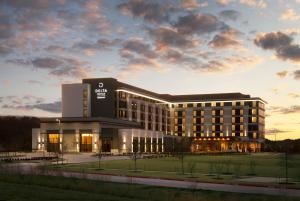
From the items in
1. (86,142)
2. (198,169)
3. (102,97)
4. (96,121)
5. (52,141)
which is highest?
(102,97)

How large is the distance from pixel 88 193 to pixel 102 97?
10705 cm

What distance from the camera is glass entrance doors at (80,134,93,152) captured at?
111 meters

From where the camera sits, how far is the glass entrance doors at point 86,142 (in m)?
111

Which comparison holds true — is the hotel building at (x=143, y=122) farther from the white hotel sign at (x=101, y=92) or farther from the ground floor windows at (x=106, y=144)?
the white hotel sign at (x=101, y=92)

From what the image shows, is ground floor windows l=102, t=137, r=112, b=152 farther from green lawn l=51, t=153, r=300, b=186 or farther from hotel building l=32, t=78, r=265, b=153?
green lawn l=51, t=153, r=300, b=186

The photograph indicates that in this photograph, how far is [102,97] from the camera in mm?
130375

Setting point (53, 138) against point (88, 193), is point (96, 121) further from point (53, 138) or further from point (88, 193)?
point (88, 193)

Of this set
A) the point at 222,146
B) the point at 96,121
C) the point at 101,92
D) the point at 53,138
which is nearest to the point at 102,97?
the point at 101,92

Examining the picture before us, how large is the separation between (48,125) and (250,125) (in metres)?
89.1

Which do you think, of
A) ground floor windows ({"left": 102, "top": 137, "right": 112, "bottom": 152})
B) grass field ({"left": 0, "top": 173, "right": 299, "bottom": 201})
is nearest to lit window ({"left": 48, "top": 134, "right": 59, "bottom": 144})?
ground floor windows ({"left": 102, "top": 137, "right": 112, "bottom": 152})

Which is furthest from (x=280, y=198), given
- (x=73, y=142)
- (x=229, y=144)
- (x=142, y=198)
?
(x=229, y=144)

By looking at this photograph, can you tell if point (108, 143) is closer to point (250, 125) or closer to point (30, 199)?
point (250, 125)

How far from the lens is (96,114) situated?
130 metres

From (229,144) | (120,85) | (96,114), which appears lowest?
(229,144)
